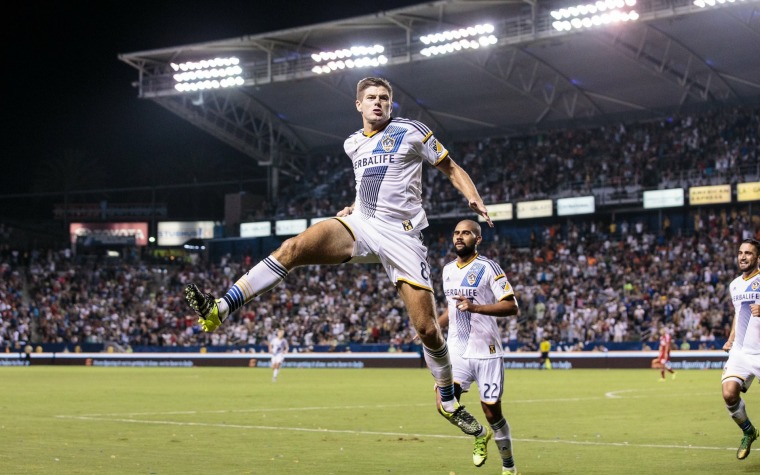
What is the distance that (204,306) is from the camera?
24.5 feet

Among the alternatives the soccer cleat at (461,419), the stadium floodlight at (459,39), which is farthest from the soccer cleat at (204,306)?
the stadium floodlight at (459,39)

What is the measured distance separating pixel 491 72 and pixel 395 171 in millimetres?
44870

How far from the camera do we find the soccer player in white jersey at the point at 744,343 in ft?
38.1

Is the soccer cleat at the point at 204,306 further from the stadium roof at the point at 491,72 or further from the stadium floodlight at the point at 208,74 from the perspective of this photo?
the stadium floodlight at the point at 208,74

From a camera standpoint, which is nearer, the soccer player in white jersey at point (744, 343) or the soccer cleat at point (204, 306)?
Result: the soccer cleat at point (204, 306)

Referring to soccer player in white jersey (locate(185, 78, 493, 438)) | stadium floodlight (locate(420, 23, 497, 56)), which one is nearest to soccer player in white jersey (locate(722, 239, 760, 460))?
soccer player in white jersey (locate(185, 78, 493, 438))

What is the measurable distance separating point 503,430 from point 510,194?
44.9 meters

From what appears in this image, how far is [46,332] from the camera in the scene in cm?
5822

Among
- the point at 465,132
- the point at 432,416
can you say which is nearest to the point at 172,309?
the point at 465,132

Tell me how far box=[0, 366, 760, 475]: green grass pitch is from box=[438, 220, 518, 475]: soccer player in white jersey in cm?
100

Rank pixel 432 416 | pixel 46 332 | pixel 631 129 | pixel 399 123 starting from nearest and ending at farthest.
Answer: pixel 399 123 → pixel 432 416 → pixel 631 129 → pixel 46 332

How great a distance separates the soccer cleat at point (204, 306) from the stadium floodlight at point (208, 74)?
4898 centimetres

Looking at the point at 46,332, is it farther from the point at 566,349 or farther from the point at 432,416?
the point at 432,416

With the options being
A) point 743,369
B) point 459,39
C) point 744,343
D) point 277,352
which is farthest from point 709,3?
point 743,369
